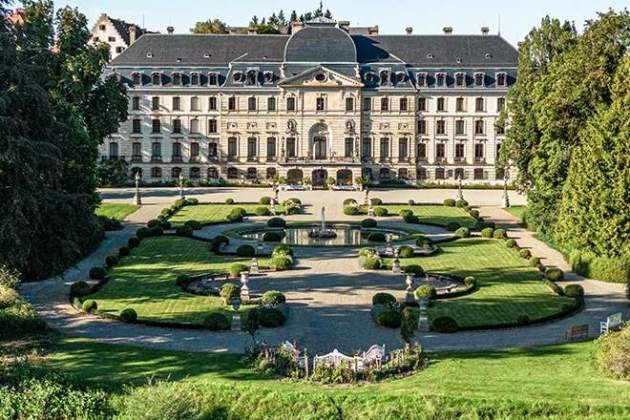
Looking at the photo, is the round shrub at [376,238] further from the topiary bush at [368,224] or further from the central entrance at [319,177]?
the central entrance at [319,177]

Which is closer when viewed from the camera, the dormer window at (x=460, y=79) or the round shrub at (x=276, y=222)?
the round shrub at (x=276, y=222)

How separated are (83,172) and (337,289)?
17254mm

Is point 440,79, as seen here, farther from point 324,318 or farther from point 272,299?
point 324,318

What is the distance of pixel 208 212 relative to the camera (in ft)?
241

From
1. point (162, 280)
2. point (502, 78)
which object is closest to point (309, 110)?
point (502, 78)

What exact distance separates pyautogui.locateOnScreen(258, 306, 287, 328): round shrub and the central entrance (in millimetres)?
59166

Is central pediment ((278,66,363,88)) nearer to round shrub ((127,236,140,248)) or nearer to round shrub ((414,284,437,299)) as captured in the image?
round shrub ((127,236,140,248))

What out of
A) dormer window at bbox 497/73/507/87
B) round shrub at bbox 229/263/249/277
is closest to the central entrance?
dormer window at bbox 497/73/507/87

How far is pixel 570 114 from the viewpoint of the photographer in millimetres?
52875

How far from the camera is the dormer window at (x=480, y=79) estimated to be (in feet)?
316

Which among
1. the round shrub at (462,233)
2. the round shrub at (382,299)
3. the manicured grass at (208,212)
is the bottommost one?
the round shrub at (382,299)

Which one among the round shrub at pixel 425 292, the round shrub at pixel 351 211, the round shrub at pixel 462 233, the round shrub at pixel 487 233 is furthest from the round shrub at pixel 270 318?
the round shrub at pixel 351 211

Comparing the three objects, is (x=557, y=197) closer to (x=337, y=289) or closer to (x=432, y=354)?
(x=337, y=289)

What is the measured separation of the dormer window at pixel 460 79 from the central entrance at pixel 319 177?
17235 millimetres
